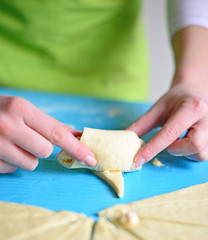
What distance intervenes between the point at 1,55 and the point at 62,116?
0.57 metres

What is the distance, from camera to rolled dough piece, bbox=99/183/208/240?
2.46 ft

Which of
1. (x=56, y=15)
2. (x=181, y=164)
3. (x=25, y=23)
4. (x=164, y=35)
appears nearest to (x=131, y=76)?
(x=56, y=15)

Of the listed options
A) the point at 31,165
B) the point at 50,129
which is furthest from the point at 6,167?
the point at 50,129

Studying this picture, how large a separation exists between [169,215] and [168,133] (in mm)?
300

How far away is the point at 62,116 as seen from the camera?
1434 millimetres

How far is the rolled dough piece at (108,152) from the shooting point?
97 centimetres

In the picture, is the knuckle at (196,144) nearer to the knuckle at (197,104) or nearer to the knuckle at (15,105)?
the knuckle at (197,104)

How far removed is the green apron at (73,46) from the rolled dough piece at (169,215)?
106 cm

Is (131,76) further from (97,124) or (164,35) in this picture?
(164,35)

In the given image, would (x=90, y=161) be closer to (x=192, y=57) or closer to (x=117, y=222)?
(x=117, y=222)

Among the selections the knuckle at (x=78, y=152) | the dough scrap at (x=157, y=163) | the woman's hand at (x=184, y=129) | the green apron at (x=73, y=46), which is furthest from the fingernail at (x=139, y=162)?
the green apron at (x=73, y=46)

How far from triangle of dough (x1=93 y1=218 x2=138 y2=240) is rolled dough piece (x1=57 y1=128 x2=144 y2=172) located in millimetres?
233

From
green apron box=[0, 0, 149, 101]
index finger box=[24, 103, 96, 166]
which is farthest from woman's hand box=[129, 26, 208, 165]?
green apron box=[0, 0, 149, 101]

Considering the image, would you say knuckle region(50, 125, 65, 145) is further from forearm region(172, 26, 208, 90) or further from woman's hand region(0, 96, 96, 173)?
forearm region(172, 26, 208, 90)
